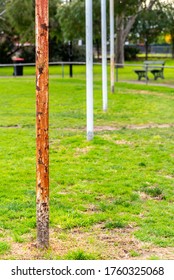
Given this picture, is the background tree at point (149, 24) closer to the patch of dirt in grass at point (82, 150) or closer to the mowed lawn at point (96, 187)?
the mowed lawn at point (96, 187)

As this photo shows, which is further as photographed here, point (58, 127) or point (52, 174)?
point (58, 127)

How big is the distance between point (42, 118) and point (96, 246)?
47.3 inches

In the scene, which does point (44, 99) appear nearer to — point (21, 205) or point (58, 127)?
point (21, 205)

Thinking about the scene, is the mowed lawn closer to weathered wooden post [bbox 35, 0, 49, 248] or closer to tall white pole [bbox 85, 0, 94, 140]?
weathered wooden post [bbox 35, 0, 49, 248]

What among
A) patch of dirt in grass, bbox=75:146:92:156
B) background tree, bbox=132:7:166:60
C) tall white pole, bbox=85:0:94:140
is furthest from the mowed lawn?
background tree, bbox=132:7:166:60

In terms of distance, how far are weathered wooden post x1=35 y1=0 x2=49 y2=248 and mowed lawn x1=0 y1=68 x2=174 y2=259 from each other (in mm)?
238

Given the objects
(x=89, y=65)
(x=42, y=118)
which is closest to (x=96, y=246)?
(x=42, y=118)

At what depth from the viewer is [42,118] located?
4.68 metres

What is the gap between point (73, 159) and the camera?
28.4 ft

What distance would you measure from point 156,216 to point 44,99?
72.0 inches

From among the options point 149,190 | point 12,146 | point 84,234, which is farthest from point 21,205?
point 12,146

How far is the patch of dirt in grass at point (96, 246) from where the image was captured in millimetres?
4613

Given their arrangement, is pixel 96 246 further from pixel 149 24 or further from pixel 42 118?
pixel 149 24

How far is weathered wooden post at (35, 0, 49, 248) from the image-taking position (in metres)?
4.60
